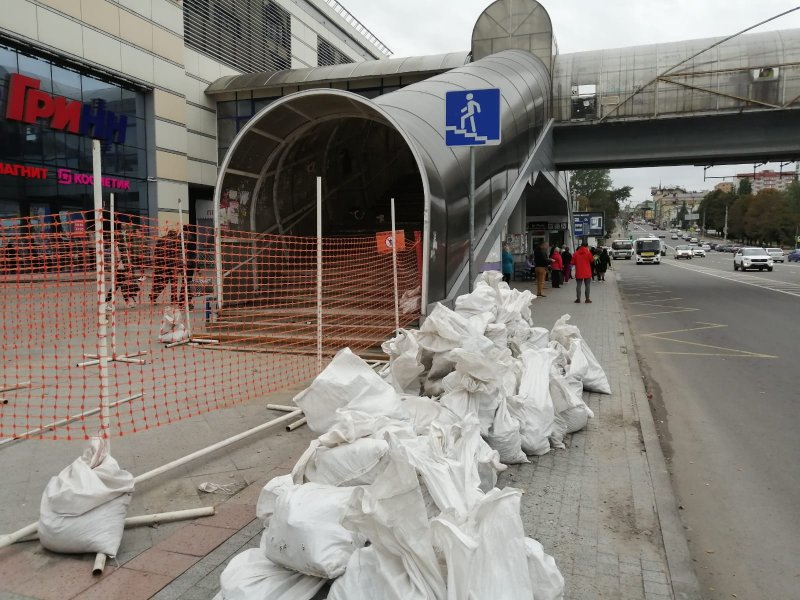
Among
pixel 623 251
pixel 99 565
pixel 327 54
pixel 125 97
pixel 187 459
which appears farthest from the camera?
pixel 623 251

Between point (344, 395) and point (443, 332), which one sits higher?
point (443, 332)

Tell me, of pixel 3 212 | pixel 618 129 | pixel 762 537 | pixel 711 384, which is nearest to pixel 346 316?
pixel 711 384

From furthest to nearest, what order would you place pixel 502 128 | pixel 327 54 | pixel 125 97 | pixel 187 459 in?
1. pixel 327 54
2. pixel 125 97
3. pixel 502 128
4. pixel 187 459

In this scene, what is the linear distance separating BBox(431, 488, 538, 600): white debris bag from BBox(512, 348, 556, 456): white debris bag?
2.28m

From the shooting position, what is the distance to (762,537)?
3621mm

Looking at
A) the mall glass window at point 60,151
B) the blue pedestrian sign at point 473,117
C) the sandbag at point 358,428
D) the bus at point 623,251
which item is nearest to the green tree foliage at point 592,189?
the bus at point 623,251

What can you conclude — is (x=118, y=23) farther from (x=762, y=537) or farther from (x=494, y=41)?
(x=762, y=537)

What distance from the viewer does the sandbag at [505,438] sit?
435 centimetres

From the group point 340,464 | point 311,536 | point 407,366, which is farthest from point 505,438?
point 311,536

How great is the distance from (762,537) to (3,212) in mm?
18996

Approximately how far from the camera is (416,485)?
233cm

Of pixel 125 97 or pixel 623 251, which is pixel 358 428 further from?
pixel 623 251

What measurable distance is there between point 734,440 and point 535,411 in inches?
83.0

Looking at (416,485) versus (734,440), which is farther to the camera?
(734,440)
